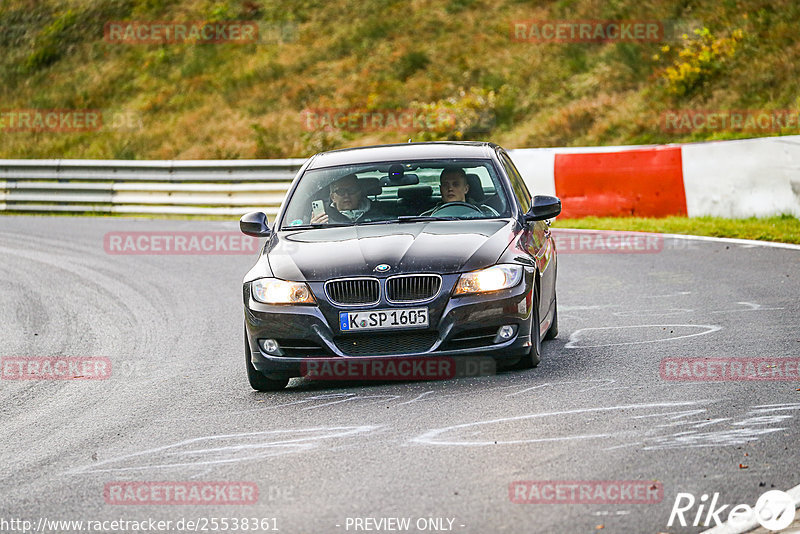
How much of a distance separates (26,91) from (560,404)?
3786cm

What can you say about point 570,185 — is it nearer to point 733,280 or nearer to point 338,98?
point 733,280

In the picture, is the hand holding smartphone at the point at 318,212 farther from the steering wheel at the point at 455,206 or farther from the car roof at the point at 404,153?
the steering wheel at the point at 455,206

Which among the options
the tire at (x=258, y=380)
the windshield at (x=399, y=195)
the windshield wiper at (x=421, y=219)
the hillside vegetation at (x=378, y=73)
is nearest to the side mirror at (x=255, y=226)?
the windshield at (x=399, y=195)

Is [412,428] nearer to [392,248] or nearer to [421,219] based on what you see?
[392,248]

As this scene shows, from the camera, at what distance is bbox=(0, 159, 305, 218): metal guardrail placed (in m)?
23.8

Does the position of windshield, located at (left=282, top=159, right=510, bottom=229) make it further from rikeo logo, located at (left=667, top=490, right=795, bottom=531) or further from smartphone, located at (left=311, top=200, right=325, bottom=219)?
rikeo logo, located at (left=667, top=490, right=795, bottom=531)

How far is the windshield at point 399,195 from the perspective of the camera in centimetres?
875

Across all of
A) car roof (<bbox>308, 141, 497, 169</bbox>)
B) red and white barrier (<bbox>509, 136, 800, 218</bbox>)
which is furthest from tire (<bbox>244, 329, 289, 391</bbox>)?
red and white barrier (<bbox>509, 136, 800, 218</bbox>)

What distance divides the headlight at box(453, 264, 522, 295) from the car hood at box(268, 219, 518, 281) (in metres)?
0.05

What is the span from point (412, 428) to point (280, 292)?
1543 millimetres

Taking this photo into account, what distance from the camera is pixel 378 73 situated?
114ft

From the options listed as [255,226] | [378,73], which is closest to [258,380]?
[255,226]

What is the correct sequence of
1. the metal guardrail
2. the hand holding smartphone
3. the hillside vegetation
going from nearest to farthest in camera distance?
the hand holding smartphone → the metal guardrail → the hillside vegetation

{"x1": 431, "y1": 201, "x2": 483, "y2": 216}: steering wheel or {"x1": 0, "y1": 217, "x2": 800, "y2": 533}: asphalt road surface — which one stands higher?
{"x1": 431, "y1": 201, "x2": 483, "y2": 216}: steering wheel
